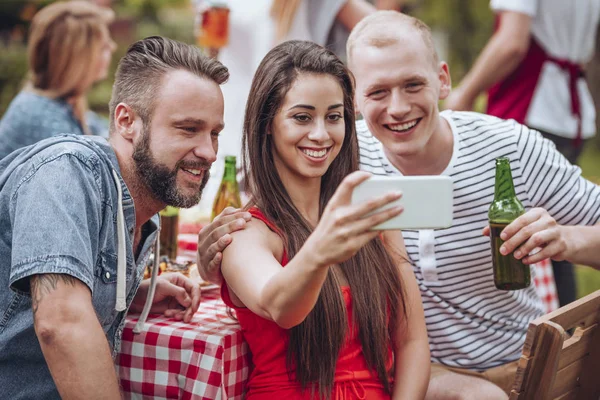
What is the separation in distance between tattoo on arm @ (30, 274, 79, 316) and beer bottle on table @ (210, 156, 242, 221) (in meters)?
1.14

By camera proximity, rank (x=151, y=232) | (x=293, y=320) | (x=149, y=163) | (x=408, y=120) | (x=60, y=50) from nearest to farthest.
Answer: (x=293, y=320)
(x=149, y=163)
(x=151, y=232)
(x=408, y=120)
(x=60, y=50)

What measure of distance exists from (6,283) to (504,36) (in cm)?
268

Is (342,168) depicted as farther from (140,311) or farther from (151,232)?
(140,311)

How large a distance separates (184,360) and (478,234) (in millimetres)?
1068

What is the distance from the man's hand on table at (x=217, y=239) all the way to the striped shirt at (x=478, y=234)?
0.73 metres

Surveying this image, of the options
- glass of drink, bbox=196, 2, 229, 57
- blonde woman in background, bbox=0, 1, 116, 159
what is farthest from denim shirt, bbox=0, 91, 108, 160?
glass of drink, bbox=196, 2, 229, 57

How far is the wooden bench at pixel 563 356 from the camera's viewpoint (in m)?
1.77

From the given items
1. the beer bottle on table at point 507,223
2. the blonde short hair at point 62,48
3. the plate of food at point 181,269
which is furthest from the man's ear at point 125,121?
the blonde short hair at point 62,48

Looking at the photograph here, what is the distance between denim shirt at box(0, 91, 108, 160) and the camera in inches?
160

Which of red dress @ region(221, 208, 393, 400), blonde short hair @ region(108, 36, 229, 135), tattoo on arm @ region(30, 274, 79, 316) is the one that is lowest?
red dress @ region(221, 208, 393, 400)

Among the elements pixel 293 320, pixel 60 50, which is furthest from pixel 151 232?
pixel 60 50

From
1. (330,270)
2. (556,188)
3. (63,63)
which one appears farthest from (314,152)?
(63,63)

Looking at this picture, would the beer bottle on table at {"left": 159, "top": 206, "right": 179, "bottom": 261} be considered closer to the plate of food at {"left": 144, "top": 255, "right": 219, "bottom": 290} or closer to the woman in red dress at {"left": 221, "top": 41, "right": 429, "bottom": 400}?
the plate of food at {"left": 144, "top": 255, "right": 219, "bottom": 290}

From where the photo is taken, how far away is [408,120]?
2451mm
